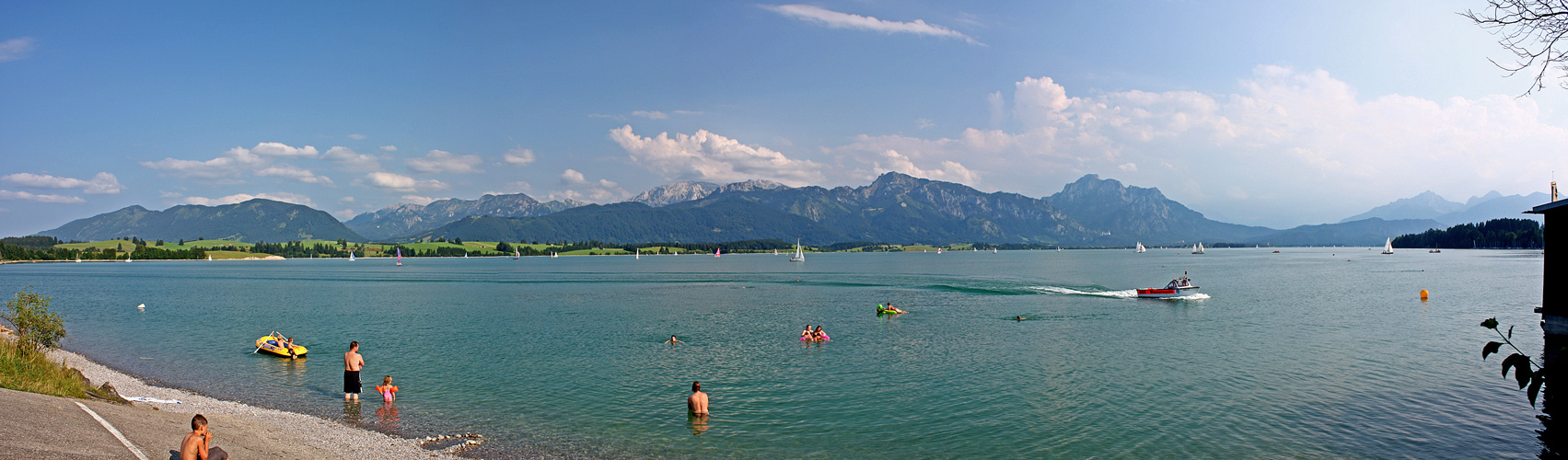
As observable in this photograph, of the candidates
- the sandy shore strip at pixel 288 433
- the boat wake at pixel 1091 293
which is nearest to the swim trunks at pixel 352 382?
the sandy shore strip at pixel 288 433

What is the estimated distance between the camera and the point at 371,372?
33.7 meters

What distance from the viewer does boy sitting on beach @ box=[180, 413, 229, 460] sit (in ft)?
45.9

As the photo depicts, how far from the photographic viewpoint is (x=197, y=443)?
46.6 ft

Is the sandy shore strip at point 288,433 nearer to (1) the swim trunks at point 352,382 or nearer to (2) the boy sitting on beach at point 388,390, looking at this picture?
(1) the swim trunks at point 352,382

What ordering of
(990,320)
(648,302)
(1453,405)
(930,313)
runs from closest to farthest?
(1453,405), (990,320), (930,313), (648,302)

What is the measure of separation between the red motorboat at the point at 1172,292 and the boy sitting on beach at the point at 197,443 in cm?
7821

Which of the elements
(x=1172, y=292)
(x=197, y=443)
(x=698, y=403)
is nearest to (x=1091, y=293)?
(x=1172, y=292)

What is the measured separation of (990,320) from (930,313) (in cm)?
697

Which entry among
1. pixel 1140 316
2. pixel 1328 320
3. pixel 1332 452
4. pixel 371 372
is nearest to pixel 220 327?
pixel 371 372

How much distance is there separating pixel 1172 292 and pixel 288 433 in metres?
76.7

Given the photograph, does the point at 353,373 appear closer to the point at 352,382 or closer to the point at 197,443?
the point at 352,382

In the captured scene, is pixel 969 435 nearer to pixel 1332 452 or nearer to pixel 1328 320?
pixel 1332 452

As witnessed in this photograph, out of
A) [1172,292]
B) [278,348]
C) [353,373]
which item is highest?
[1172,292]

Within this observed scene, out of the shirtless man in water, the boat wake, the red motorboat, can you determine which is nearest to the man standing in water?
the shirtless man in water
